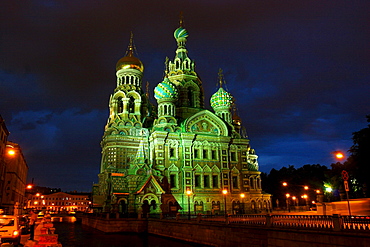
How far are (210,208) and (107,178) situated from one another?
14.3 metres

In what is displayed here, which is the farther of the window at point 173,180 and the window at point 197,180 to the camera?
the window at point 197,180

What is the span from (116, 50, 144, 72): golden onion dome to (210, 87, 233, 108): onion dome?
517 inches

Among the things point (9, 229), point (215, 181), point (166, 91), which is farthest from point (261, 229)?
point (166, 91)

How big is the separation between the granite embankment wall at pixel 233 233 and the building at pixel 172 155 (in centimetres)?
500

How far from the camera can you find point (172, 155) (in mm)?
43969

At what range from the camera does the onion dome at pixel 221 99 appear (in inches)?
2021

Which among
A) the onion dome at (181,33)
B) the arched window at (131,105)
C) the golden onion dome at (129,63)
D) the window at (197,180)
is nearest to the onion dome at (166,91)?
the arched window at (131,105)

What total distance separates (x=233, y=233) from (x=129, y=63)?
3700cm

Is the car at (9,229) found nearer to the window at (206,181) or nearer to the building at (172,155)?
the building at (172,155)

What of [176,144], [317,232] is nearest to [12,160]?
[176,144]

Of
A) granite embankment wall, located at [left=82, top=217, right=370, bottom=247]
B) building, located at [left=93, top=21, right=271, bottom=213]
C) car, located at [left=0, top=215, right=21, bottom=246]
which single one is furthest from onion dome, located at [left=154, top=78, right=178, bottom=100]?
car, located at [left=0, top=215, right=21, bottom=246]

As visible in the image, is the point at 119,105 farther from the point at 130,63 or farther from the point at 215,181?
the point at 215,181

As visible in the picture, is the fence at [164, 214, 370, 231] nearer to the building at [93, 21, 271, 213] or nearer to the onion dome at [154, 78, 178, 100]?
the building at [93, 21, 271, 213]

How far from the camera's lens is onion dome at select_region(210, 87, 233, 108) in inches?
2021
